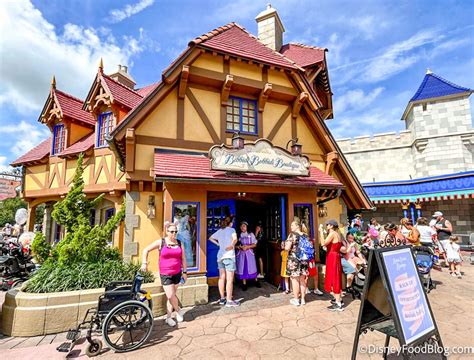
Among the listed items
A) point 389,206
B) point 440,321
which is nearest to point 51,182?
point 440,321

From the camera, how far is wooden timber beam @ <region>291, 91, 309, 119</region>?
807cm

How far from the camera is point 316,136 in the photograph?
28.9ft

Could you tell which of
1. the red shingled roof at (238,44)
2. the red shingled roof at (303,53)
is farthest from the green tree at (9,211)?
the red shingled roof at (303,53)

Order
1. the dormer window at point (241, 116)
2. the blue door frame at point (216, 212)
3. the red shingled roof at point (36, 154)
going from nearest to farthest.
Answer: the blue door frame at point (216, 212) → the dormer window at point (241, 116) → the red shingled roof at point (36, 154)

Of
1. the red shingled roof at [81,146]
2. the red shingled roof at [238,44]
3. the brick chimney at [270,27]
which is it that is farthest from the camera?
the brick chimney at [270,27]

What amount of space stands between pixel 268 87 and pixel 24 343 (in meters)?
8.04

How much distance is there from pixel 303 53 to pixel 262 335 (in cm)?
1075

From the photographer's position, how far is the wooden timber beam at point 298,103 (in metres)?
8.07

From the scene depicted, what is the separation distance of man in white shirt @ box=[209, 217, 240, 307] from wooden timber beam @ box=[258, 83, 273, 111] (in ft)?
13.6

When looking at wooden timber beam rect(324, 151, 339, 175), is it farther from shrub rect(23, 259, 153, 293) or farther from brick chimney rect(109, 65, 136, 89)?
brick chimney rect(109, 65, 136, 89)

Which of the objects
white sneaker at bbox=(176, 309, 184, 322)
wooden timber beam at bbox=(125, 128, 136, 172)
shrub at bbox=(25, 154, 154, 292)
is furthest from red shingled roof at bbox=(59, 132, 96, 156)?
white sneaker at bbox=(176, 309, 184, 322)

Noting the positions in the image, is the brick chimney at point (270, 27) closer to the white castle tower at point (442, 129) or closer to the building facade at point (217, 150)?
the building facade at point (217, 150)

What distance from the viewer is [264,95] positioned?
7.78 metres

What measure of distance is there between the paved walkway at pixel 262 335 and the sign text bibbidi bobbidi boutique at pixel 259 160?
3303 millimetres
